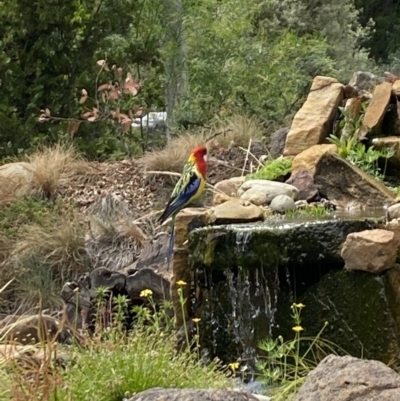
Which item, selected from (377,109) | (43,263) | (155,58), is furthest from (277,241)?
(155,58)

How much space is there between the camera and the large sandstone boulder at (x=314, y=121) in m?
6.56

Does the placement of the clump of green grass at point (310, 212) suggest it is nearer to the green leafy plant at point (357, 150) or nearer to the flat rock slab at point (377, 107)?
the green leafy plant at point (357, 150)

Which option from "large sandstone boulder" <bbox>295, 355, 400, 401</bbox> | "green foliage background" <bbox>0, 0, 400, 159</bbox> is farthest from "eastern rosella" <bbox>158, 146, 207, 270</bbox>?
"green foliage background" <bbox>0, 0, 400, 159</bbox>

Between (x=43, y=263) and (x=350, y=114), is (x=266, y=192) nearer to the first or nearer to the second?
(x=350, y=114)

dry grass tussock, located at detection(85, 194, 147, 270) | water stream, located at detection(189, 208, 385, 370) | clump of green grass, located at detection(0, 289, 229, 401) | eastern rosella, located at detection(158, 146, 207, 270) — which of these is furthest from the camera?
dry grass tussock, located at detection(85, 194, 147, 270)

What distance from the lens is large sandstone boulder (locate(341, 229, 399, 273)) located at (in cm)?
444

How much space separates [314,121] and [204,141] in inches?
87.8

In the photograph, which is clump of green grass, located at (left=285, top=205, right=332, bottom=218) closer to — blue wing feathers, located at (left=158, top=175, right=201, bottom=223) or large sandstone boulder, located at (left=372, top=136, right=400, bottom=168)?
blue wing feathers, located at (left=158, top=175, right=201, bottom=223)

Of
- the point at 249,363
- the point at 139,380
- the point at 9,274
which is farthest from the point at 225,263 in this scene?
the point at 9,274

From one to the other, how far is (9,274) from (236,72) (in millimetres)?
Answer: 5272

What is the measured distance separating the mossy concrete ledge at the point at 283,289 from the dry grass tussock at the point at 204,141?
3.25m

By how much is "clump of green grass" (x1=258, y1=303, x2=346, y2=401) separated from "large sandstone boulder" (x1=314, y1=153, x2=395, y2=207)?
1.16m

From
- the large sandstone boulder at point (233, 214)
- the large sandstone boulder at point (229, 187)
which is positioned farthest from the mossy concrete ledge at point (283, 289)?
the large sandstone boulder at point (229, 187)

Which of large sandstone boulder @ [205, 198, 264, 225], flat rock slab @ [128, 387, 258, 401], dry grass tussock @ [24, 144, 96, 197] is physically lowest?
dry grass tussock @ [24, 144, 96, 197]
